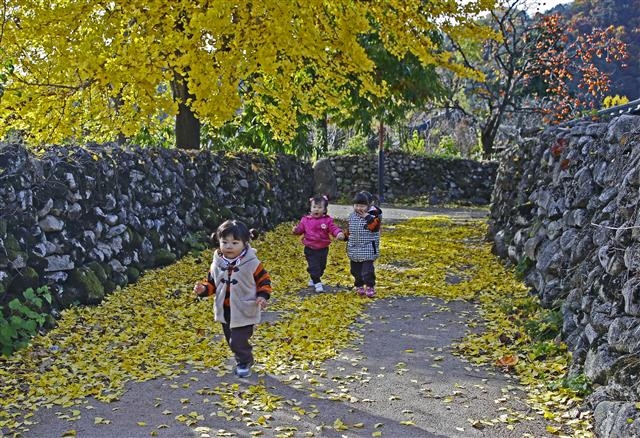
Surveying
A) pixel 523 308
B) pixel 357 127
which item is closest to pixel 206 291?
pixel 523 308

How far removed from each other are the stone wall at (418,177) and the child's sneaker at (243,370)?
819 inches

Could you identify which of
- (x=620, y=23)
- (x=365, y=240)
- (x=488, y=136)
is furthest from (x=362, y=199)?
(x=620, y=23)

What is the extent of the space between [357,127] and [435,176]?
6.14m

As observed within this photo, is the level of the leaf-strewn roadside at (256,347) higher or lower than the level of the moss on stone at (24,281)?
lower

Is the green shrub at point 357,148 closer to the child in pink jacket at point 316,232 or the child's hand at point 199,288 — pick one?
the child in pink jacket at point 316,232

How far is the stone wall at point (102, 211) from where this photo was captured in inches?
271

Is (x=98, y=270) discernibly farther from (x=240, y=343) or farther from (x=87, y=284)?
(x=240, y=343)

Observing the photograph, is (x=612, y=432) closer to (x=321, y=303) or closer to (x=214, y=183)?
(x=321, y=303)

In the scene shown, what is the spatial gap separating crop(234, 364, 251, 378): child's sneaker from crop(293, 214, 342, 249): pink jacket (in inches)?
142

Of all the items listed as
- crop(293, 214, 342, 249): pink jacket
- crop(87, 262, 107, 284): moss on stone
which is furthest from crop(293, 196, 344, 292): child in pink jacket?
crop(87, 262, 107, 284): moss on stone

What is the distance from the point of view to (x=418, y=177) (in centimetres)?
2684

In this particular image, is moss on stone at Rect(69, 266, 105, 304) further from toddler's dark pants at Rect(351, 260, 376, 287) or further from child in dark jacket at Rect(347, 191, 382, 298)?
toddler's dark pants at Rect(351, 260, 376, 287)

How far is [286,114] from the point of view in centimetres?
1410

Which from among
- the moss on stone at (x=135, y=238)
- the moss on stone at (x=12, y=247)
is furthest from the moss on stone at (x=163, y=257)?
the moss on stone at (x=12, y=247)
